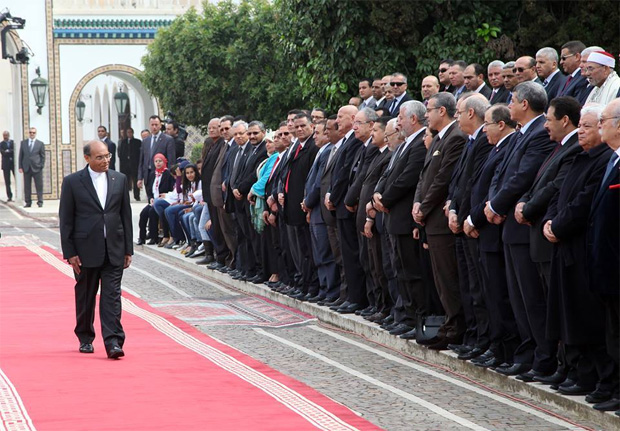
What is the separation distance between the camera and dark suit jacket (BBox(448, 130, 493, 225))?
33.5ft

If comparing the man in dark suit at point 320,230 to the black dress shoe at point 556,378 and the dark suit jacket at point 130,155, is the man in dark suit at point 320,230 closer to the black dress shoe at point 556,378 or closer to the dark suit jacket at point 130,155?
the black dress shoe at point 556,378

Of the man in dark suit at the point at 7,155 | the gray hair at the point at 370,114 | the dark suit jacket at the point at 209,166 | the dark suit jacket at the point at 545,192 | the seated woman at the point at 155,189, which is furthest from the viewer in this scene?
the man in dark suit at the point at 7,155

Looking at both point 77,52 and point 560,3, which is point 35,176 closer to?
point 77,52

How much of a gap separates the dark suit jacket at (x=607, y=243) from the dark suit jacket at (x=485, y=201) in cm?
178

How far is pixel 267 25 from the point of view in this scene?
A: 28.6m

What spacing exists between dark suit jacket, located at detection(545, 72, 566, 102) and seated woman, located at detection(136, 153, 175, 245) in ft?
36.2

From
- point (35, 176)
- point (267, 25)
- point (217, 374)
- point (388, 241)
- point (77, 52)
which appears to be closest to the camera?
point (217, 374)

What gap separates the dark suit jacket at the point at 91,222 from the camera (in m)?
11.0

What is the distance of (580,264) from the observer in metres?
8.56

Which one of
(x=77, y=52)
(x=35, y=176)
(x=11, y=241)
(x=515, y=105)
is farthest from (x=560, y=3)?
(x=77, y=52)

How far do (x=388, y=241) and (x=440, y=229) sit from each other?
53.8 inches

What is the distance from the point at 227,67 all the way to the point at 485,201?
19676 millimetres

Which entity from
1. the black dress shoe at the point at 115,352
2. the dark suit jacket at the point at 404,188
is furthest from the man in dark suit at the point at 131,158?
the black dress shoe at the point at 115,352

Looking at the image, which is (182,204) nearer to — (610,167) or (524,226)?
(524,226)
